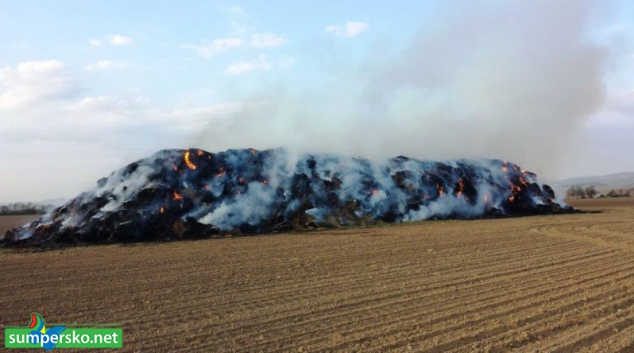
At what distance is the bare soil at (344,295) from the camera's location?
6.81m

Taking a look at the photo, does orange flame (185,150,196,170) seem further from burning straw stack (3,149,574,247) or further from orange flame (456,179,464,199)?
orange flame (456,179,464,199)

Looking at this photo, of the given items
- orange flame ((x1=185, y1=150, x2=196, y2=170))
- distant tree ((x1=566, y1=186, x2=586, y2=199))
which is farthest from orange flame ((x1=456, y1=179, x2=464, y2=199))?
distant tree ((x1=566, y1=186, x2=586, y2=199))

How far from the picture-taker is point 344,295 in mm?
9203

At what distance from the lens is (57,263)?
13570 millimetres

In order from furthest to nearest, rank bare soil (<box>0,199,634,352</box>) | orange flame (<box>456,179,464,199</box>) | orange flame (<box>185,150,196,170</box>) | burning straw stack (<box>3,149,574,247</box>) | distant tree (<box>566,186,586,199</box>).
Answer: distant tree (<box>566,186,586,199</box>) < orange flame (<box>456,179,464,199</box>) < orange flame (<box>185,150,196,170</box>) < burning straw stack (<box>3,149,574,247</box>) < bare soil (<box>0,199,634,352</box>)

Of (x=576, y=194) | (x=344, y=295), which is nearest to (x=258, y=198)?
(x=344, y=295)

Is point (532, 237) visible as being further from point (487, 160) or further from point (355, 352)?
point (487, 160)

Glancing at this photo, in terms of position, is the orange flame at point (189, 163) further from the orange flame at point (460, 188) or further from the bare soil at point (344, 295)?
the orange flame at point (460, 188)

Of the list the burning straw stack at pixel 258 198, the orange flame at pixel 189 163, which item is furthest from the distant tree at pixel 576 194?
the orange flame at pixel 189 163

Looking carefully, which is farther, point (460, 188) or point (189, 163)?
point (460, 188)

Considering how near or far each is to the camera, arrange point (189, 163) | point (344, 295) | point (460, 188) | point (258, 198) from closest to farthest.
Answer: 1. point (344, 295)
2. point (258, 198)
3. point (189, 163)
4. point (460, 188)

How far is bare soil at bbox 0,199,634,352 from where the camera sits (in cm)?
681

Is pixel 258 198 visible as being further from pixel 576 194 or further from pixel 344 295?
pixel 576 194

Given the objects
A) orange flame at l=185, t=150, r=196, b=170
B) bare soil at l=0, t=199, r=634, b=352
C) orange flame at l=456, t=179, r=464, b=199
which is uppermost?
orange flame at l=185, t=150, r=196, b=170
